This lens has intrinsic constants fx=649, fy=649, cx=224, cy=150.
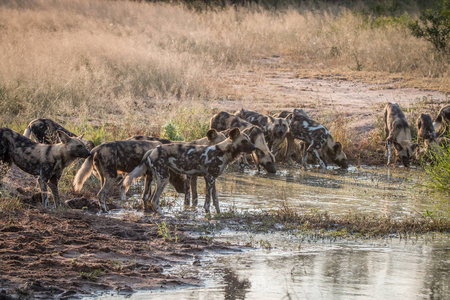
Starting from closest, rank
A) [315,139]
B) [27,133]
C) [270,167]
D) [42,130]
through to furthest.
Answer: [27,133], [42,130], [270,167], [315,139]

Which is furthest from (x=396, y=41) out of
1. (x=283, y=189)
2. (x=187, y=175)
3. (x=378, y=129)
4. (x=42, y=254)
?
(x=42, y=254)

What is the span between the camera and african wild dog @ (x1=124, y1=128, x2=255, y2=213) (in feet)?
28.2

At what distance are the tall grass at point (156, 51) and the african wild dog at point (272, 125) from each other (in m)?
1.87

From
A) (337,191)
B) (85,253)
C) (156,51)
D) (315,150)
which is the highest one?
(156,51)

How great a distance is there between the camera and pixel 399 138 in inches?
516

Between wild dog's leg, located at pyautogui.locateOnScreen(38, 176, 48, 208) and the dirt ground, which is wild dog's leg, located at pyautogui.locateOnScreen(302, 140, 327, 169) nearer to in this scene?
the dirt ground

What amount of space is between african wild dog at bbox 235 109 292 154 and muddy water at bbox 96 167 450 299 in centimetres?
274

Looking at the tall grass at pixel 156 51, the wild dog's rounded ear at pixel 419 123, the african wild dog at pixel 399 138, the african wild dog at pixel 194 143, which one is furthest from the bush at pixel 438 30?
the african wild dog at pixel 194 143

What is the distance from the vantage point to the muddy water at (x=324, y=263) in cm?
557

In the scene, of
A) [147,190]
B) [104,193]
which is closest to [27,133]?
[104,193]

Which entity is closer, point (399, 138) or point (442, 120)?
point (399, 138)

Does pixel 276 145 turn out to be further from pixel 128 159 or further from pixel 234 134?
pixel 128 159

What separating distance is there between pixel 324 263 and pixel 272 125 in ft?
20.9

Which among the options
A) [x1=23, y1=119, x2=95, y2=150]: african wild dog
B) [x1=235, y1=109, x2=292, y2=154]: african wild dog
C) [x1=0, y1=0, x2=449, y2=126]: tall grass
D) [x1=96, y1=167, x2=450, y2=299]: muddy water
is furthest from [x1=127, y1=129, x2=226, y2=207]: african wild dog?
[x1=0, y1=0, x2=449, y2=126]: tall grass
